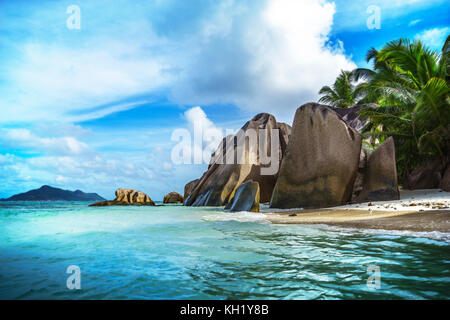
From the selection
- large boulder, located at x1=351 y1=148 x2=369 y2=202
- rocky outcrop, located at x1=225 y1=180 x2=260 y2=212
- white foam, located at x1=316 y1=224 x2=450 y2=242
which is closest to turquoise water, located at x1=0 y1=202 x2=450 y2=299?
white foam, located at x1=316 y1=224 x2=450 y2=242

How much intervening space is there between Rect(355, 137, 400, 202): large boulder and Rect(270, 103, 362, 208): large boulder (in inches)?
24.5

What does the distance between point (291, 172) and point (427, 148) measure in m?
5.26

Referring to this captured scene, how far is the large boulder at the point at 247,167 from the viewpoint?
18062mm

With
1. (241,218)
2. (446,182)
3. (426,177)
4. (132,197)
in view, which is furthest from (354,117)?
(132,197)

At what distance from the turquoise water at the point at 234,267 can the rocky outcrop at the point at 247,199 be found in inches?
237

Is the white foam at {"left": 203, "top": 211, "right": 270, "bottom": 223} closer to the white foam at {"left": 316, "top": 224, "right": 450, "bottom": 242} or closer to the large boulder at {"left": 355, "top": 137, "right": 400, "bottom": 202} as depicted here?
the white foam at {"left": 316, "top": 224, "right": 450, "bottom": 242}

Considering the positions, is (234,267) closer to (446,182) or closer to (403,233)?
(403,233)

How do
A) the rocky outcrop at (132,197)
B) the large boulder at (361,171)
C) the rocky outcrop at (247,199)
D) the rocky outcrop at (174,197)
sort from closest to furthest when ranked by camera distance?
the rocky outcrop at (247,199), the large boulder at (361,171), the rocky outcrop at (132,197), the rocky outcrop at (174,197)

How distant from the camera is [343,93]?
96.0ft

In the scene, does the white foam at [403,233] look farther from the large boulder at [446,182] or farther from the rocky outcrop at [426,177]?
the rocky outcrop at [426,177]

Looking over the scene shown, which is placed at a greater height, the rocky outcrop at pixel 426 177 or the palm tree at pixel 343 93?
the palm tree at pixel 343 93

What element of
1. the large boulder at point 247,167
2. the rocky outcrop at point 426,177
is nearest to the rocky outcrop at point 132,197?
the large boulder at point 247,167

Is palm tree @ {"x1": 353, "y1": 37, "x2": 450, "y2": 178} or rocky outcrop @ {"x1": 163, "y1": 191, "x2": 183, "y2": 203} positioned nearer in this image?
palm tree @ {"x1": 353, "y1": 37, "x2": 450, "y2": 178}

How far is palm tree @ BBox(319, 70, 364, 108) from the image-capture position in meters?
28.3
